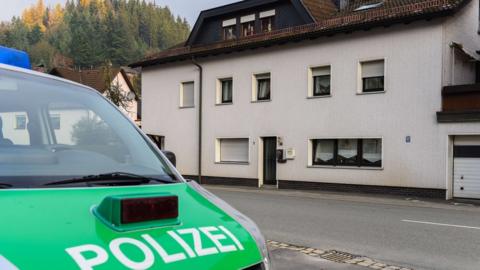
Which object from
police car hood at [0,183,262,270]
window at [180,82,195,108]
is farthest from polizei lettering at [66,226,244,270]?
window at [180,82,195,108]

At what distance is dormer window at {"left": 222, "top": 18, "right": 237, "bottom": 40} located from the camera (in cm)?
2641

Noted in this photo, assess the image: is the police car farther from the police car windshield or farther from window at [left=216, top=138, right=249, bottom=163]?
window at [left=216, top=138, right=249, bottom=163]

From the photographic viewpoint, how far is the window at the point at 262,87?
23625 millimetres

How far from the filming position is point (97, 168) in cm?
253

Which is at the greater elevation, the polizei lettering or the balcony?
the balcony

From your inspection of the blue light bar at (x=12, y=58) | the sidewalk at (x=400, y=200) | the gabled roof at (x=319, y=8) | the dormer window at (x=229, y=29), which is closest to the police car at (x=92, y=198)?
the blue light bar at (x=12, y=58)

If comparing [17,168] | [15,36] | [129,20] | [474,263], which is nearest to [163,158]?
[17,168]

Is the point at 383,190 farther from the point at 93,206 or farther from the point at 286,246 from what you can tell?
the point at 93,206

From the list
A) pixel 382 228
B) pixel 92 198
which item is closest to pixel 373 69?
pixel 382 228

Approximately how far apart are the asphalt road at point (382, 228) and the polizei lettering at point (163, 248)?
5.53 meters

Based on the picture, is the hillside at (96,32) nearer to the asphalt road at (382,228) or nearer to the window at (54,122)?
the asphalt road at (382,228)

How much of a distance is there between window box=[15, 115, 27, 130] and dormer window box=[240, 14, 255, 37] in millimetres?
23270

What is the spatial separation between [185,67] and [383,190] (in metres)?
12.7

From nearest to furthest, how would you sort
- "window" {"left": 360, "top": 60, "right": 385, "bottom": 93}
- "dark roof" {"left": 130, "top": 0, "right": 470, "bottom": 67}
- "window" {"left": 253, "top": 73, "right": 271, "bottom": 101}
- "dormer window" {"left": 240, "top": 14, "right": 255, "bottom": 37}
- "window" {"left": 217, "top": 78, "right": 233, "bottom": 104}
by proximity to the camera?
"dark roof" {"left": 130, "top": 0, "right": 470, "bottom": 67} → "window" {"left": 360, "top": 60, "right": 385, "bottom": 93} → "window" {"left": 253, "top": 73, "right": 271, "bottom": 101} → "window" {"left": 217, "top": 78, "right": 233, "bottom": 104} → "dormer window" {"left": 240, "top": 14, "right": 255, "bottom": 37}
